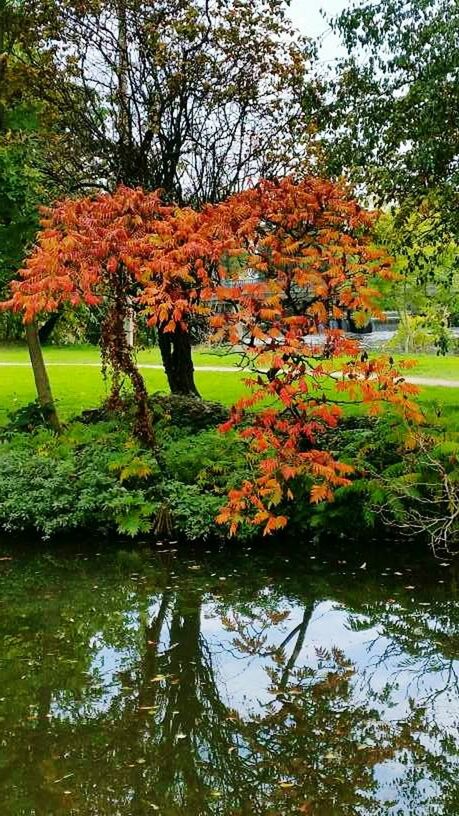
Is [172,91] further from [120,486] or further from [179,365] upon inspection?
[120,486]

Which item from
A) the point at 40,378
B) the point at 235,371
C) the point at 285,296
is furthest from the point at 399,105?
the point at 235,371

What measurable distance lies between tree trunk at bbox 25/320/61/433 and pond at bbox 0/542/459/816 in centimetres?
393

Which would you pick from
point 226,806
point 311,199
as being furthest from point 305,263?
point 226,806

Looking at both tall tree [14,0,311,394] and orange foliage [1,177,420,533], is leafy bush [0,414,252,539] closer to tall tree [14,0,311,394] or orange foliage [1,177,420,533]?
orange foliage [1,177,420,533]

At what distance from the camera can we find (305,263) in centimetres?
870

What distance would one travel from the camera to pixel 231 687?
5.51 metres

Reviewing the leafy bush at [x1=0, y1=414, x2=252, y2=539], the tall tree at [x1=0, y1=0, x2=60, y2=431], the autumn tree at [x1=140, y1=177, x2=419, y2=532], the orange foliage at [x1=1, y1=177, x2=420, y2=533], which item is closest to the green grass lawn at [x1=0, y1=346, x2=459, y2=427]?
the autumn tree at [x1=140, y1=177, x2=419, y2=532]

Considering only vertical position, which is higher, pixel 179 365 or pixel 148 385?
pixel 179 365

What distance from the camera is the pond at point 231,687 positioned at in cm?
422

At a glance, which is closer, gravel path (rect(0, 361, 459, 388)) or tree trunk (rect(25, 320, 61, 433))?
tree trunk (rect(25, 320, 61, 433))

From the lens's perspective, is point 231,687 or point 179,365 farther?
point 179,365

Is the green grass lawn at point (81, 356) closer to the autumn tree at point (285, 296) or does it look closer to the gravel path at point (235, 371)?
the gravel path at point (235, 371)

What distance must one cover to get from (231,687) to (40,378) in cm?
795

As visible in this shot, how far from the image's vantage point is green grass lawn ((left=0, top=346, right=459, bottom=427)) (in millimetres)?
13594
